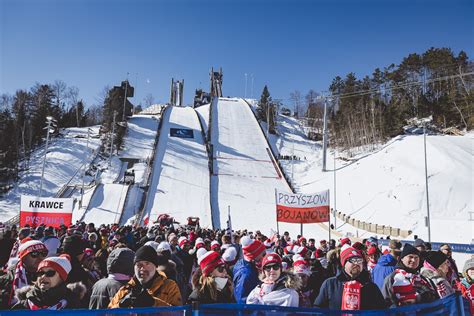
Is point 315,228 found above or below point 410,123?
below

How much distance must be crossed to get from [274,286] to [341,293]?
2.23 feet

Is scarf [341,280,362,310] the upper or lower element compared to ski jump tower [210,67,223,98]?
lower

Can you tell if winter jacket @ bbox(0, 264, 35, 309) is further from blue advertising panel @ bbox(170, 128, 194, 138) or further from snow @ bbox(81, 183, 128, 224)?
blue advertising panel @ bbox(170, 128, 194, 138)

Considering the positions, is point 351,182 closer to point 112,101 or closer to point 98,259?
point 98,259

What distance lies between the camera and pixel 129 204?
94.1 ft

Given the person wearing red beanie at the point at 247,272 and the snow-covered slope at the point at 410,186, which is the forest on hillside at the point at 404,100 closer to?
the snow-covered slope at the point at 410,186

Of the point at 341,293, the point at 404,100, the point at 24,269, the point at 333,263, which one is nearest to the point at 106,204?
the point at 333,263

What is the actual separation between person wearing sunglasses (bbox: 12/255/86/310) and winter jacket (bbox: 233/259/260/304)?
171cm

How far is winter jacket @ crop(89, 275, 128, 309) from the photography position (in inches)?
136

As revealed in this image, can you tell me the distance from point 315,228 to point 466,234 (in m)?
9.09

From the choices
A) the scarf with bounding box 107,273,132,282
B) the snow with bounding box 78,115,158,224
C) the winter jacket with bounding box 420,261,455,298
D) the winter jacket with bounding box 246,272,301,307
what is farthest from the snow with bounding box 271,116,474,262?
the scarf with bounding box 107,273,132,282

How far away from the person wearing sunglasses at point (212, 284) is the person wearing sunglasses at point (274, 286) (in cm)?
26

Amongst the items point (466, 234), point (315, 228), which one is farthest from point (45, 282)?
point (315, 228)

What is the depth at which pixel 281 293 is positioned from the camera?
3346 mm
